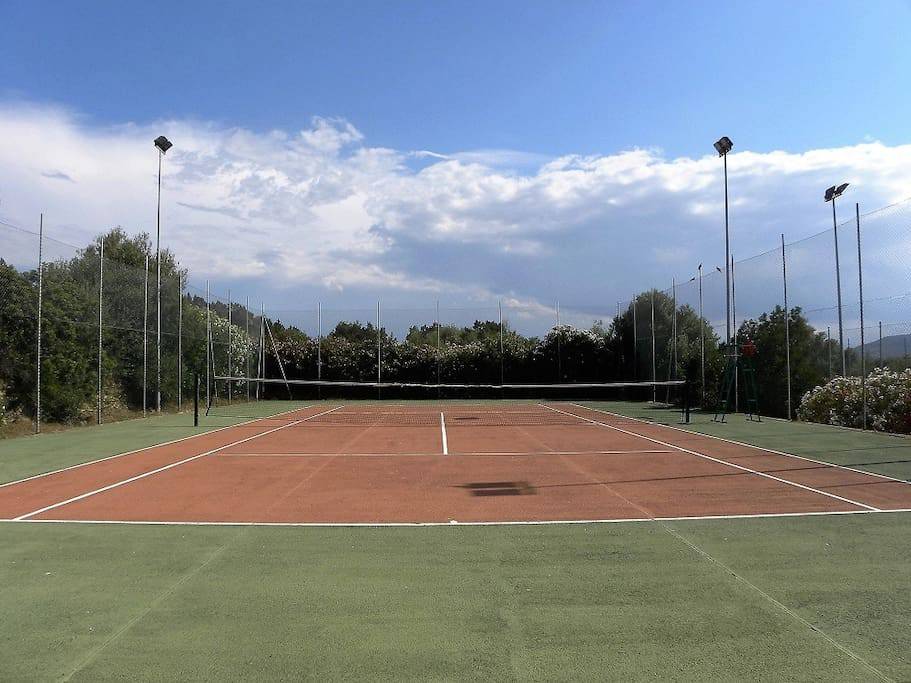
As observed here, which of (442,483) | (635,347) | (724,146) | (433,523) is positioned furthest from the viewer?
(635,347)

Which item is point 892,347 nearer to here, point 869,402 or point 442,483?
point 869,402

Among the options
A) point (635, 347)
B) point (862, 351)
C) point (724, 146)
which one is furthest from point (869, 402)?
point (635, 347)

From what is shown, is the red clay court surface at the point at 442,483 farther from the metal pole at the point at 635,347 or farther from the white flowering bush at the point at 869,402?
the metal pole at the point at 635,347

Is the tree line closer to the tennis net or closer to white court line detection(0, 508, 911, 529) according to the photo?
the tennis net

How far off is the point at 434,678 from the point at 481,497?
4862 millimetres

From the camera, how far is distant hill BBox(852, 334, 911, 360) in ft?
51.3

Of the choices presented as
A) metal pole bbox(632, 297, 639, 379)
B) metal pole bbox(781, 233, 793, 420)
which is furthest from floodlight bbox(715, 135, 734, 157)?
metal pole bbox(632, 297, 639, 379)

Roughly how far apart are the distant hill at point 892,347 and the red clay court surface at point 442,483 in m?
4.65

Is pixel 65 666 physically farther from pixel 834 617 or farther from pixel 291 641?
pixel 834 617

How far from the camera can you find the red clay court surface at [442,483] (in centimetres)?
752

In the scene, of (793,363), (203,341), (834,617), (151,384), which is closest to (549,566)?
(834,617)

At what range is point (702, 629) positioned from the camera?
4.15 meters

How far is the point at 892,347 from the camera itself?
1627 centimetres

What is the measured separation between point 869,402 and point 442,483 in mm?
11257
